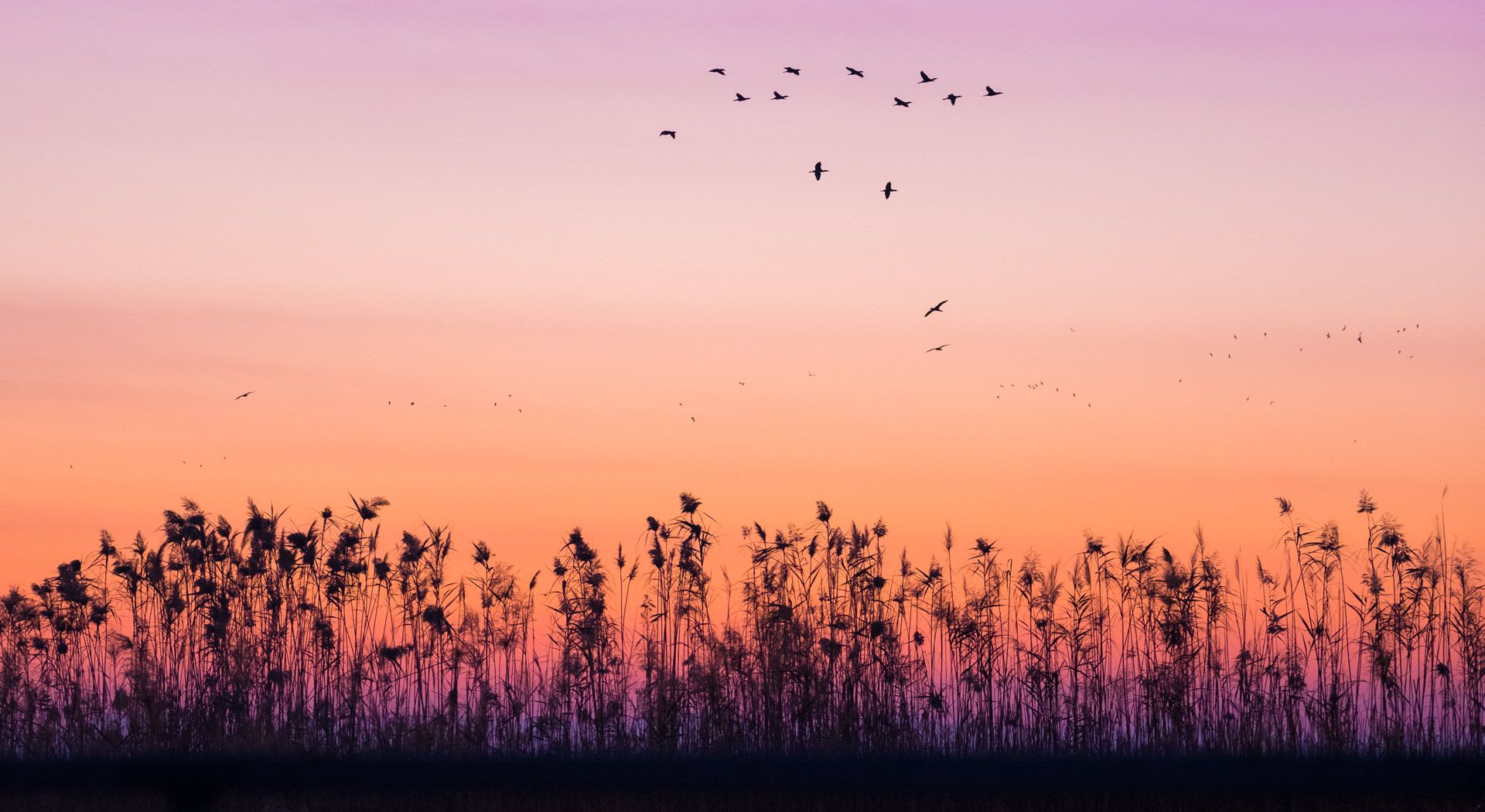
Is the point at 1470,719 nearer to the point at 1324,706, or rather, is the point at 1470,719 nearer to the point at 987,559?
the point at 1324,706

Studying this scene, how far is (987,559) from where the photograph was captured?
16.0 m

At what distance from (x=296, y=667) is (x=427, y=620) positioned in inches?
58.3

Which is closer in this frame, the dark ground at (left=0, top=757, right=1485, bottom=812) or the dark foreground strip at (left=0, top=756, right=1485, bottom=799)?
the dark ground at (left=0, top=757, right=1485, bottom=812)

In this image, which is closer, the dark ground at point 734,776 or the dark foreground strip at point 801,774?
the dark ground at point 734,776

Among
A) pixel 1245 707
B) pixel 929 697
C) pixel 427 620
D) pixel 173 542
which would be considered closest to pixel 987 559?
pixel 929 697

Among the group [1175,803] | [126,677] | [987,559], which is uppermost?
[987,559]

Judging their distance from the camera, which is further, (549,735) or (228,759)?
(549,735)

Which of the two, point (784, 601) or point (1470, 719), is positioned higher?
point (784, 601)

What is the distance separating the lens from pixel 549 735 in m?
14.8

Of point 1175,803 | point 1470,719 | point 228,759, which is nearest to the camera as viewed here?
point 228,759

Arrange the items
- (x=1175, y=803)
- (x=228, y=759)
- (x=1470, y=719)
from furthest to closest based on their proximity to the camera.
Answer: (x=1470, y=719) → (x=1175, y=803) → (x=228, y=759)

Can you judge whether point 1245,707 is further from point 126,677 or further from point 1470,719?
point 126,677

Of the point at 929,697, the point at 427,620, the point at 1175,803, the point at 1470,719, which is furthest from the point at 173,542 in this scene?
the point at 1470,719

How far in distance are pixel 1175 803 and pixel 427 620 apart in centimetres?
755
